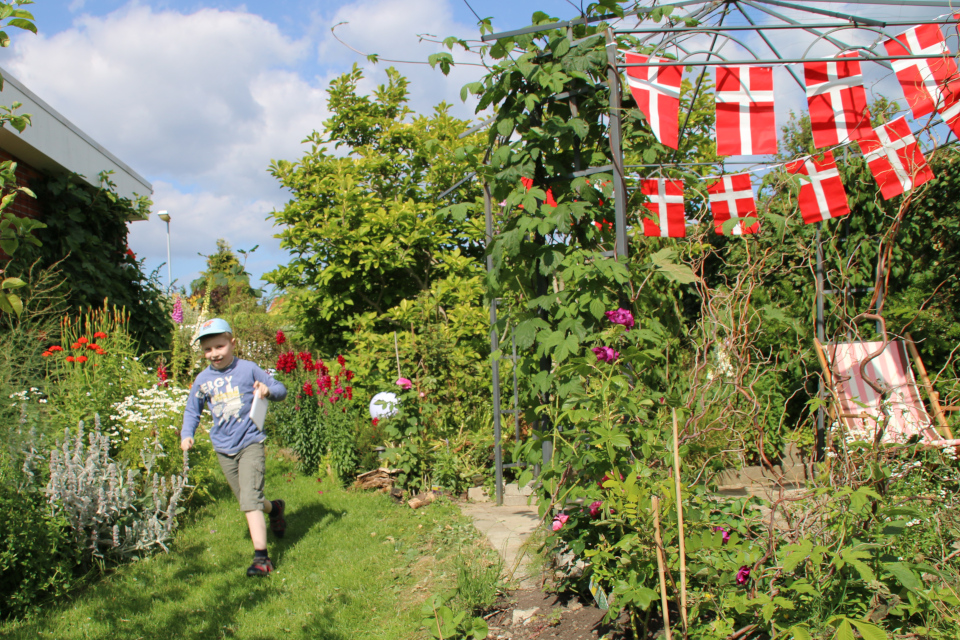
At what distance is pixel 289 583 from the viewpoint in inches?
137

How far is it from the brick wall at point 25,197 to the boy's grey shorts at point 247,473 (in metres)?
4.64

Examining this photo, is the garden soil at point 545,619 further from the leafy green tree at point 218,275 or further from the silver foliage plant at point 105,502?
the leafy green tree at point 218,275

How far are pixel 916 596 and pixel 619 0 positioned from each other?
2.67 m

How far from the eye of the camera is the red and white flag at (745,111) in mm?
3664

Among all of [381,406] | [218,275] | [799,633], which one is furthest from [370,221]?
[218,275]

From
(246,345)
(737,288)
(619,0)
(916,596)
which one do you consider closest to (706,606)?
(916,596)

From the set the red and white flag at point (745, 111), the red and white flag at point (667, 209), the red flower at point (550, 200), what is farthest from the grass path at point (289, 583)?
the red and white flag at point (745, 111)

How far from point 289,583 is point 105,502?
44.7 inches

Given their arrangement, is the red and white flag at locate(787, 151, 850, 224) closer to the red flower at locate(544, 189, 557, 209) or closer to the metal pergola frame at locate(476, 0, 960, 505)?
the metal pergola frame at locate(476, 0, 960, 505)

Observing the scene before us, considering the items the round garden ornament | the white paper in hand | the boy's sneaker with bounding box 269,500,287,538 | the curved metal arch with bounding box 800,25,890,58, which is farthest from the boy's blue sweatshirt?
the curved metal arch with bounding box 800,25,890,58

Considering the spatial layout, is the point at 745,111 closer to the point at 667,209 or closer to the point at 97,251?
the point at 667,209

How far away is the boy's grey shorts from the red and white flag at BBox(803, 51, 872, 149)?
157 inches

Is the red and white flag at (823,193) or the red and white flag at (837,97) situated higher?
the red and white flag at (837,97)

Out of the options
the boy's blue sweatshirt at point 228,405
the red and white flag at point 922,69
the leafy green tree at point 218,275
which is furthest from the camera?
the leafy green tree at point 218,275
